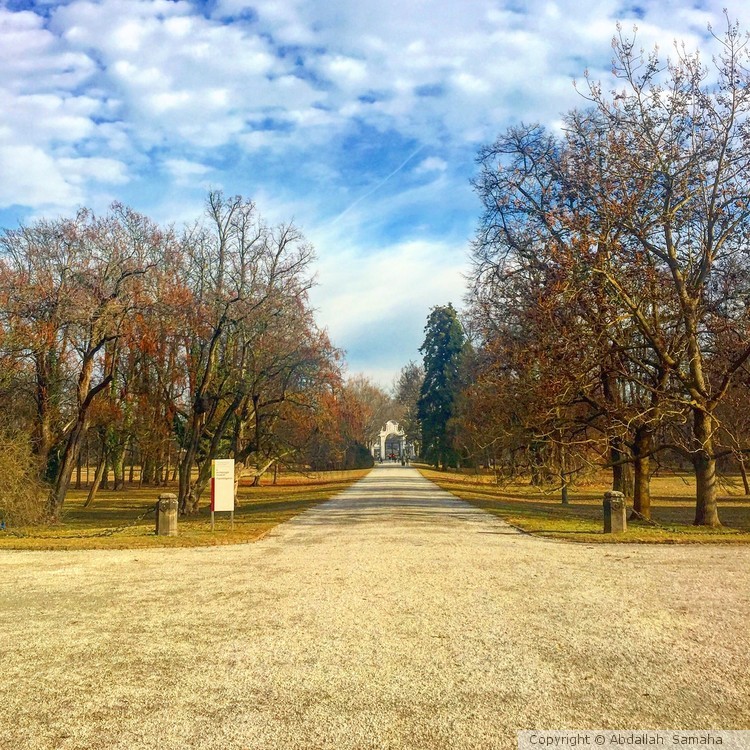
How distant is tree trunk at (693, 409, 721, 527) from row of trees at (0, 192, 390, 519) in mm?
14350

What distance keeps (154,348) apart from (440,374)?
37.8m

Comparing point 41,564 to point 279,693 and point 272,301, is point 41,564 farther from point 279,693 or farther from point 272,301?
point 272,301

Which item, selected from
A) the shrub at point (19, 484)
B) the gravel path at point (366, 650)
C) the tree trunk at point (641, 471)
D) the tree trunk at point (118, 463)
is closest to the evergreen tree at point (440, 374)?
the tree trunk at point (118, 463)

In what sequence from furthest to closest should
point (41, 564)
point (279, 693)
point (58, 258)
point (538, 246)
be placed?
point (58, 258), point (538, 246), point (41, 564), point (279, 693)

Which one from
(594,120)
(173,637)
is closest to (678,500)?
(594,120)

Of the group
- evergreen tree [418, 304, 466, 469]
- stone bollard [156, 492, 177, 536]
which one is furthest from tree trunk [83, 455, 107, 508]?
evergreen tree [418, 304, 466, 469]

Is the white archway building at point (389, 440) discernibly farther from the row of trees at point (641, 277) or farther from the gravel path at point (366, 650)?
the gravel path at point (366, 650)

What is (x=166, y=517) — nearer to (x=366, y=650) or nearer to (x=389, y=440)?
(x=366, y=650)

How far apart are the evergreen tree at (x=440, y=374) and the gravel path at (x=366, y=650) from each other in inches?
1956

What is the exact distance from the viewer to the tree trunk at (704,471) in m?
17.9

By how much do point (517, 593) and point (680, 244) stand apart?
44.2 feet

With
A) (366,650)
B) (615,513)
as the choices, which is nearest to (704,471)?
(615,513)

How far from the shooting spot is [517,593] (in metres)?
8.95

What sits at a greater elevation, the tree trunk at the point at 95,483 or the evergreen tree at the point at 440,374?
the evergreen tree at the point at 440,374
